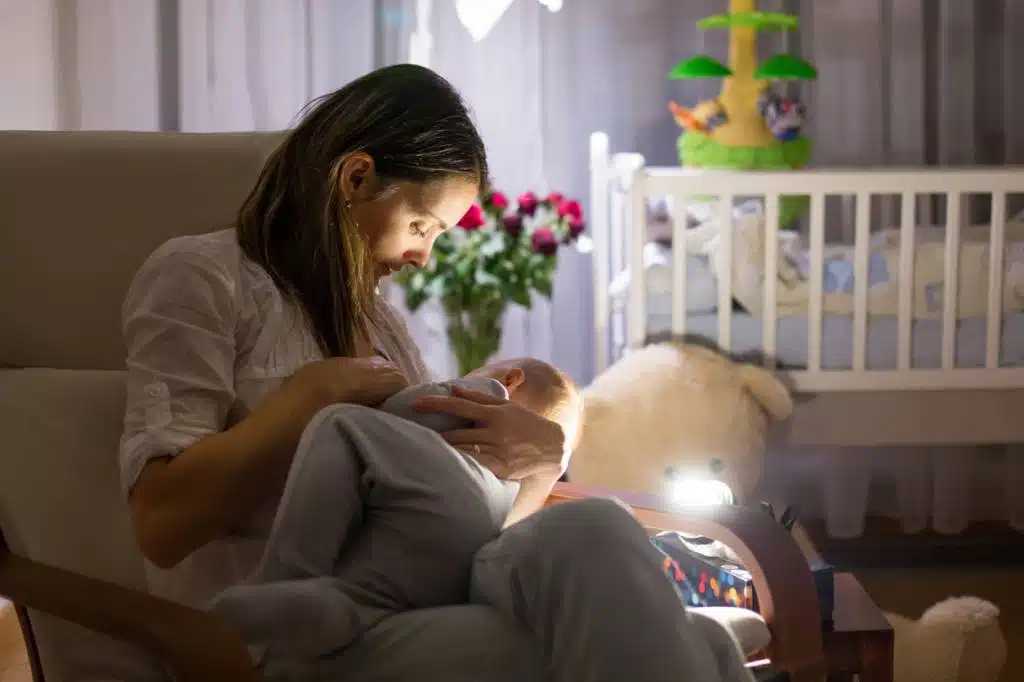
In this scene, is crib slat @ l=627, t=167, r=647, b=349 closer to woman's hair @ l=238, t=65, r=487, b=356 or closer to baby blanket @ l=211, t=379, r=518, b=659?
woman's hair @ l=238, t=65, r=487, b=356

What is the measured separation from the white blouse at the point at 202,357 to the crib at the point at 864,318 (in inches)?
55.1

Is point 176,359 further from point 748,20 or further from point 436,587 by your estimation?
point 748,20

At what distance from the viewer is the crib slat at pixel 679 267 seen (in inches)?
105

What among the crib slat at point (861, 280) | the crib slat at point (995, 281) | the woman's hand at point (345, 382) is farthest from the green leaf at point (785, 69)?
the woman's hand at point (345, 382)

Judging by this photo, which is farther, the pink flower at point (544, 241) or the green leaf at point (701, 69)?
the green leaf at point (701, 69)

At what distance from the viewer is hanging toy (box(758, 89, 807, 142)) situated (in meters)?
3.08

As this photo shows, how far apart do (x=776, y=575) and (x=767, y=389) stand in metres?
1.17

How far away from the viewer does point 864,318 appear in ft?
8.91

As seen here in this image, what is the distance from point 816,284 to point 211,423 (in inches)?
66.6

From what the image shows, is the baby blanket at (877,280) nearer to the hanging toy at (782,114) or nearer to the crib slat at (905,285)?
the crib slat at (905,285)

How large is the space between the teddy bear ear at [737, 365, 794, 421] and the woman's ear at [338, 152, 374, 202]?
4.46 feet

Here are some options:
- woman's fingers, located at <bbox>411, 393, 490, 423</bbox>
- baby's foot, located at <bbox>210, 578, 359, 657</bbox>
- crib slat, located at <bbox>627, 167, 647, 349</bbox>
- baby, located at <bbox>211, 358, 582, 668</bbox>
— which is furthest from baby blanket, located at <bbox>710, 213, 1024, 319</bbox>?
baby's foot, located at <bbox>210, 578, 359, 657</bbox>

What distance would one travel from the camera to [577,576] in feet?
3.56

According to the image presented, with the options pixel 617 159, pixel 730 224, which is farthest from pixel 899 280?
pixel 617 159
